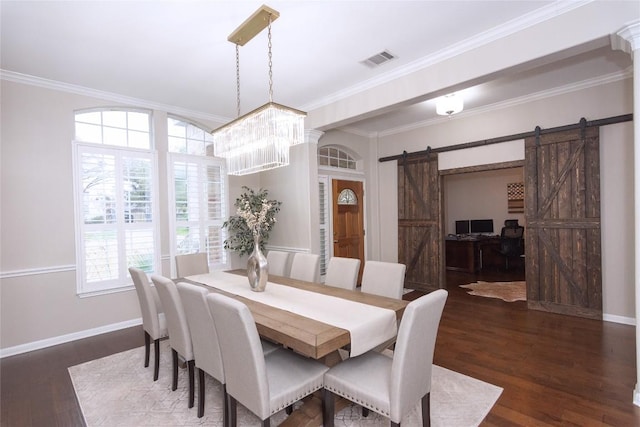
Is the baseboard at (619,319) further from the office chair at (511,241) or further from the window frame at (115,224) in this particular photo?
the window frame at (115,224)

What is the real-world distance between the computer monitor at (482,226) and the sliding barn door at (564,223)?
352 centimetres

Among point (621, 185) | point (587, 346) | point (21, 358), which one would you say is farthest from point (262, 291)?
point (621, 185)

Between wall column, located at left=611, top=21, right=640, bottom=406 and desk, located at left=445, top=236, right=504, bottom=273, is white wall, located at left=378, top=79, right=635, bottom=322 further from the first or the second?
desk, located at left=445, top=236, right=504, bottom=273

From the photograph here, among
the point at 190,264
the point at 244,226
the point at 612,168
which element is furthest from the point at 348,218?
the point at 612,168

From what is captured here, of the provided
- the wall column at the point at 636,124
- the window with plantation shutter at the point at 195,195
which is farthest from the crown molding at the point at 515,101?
the window with plantation shutter at the point at 195,195

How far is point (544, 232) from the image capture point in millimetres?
4324

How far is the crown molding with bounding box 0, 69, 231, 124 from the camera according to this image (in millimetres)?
3436

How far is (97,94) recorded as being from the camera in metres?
3.96

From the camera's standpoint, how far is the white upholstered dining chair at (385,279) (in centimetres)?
271

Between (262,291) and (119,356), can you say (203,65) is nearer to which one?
(262,291)

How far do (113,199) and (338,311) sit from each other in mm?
3367

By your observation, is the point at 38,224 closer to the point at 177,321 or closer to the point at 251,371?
the point at 177,321

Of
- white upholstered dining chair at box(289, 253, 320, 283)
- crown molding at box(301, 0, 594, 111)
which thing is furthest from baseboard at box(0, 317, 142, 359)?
crown molding at box(301, 0, 594, 111)

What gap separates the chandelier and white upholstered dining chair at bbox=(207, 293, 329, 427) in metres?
1.48
